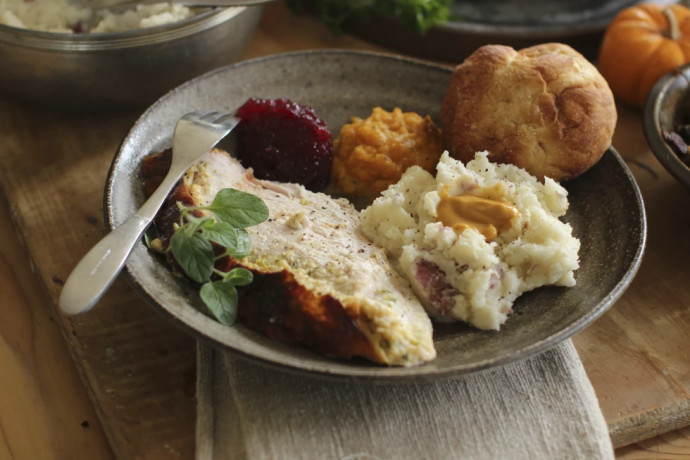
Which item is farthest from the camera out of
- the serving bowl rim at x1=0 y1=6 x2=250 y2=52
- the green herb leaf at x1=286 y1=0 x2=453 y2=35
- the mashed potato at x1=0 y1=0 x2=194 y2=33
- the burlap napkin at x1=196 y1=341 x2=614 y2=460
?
the green herb leaf at x1=286 y1=0 x2=453 y2=35

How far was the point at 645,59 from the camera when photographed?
420 centimetres

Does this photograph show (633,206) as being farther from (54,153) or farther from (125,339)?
(54,153)

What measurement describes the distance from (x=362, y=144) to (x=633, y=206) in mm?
1222

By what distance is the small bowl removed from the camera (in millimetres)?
3125

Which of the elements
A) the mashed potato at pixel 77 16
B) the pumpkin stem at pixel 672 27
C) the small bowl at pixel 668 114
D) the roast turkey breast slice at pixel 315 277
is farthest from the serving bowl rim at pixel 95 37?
the pumpkin stem at pixel 672 27

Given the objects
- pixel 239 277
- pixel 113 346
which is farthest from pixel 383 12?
pixel 113 346

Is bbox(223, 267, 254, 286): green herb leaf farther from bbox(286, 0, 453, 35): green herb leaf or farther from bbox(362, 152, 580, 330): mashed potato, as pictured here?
bbox(286, 0, 453, 35): green herb leaf

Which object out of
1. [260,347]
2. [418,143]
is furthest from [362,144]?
[260,347]

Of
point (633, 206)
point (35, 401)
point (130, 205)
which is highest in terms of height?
point (130, 205)

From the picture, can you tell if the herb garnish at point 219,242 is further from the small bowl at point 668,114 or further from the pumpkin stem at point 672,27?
the pumpkin stem at point 672,27

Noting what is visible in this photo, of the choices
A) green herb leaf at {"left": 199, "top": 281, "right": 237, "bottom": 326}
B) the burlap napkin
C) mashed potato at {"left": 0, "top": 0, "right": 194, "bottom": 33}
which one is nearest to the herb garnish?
green herb leaf at {"left": 199, "top": 281, "right": 237, "bottom": 326}

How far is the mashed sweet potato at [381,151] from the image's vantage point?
3.21m

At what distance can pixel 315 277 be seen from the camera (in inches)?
99.5

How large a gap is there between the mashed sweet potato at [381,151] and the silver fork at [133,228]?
544 millimetres
